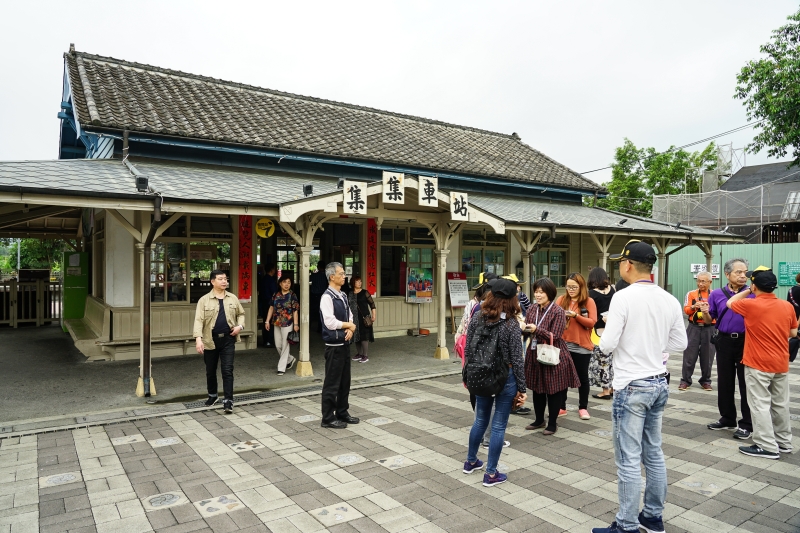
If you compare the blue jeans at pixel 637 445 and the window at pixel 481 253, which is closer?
the blue jeans at pixel 637 445

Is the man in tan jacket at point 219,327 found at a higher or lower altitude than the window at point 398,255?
lower

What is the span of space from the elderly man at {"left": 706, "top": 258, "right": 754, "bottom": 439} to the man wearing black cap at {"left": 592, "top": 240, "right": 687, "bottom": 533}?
2.51 meters

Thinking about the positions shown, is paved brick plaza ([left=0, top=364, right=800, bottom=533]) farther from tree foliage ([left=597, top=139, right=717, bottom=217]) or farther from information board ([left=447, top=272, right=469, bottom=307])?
tree foliage ([left=597, top=139, right=717, bottom=217])

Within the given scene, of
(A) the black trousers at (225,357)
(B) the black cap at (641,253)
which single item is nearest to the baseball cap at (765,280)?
(B) the black cap at (641,253)

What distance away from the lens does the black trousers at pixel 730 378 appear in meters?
5.32

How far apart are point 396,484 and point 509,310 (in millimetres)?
1667

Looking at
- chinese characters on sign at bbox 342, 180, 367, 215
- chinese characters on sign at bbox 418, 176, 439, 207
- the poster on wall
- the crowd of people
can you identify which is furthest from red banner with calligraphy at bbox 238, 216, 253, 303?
the crowd of people

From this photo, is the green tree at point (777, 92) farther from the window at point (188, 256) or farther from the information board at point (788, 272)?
the window at point (188, 256)

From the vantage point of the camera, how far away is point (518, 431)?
5590 mm

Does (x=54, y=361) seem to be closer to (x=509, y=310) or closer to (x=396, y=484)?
(x=396, y=484)

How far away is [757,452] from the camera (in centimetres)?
480

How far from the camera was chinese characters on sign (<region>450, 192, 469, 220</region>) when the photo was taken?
8.98 metres

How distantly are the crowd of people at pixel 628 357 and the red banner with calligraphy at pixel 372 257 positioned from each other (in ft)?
20.1

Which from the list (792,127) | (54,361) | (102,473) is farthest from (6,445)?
(792,127)
